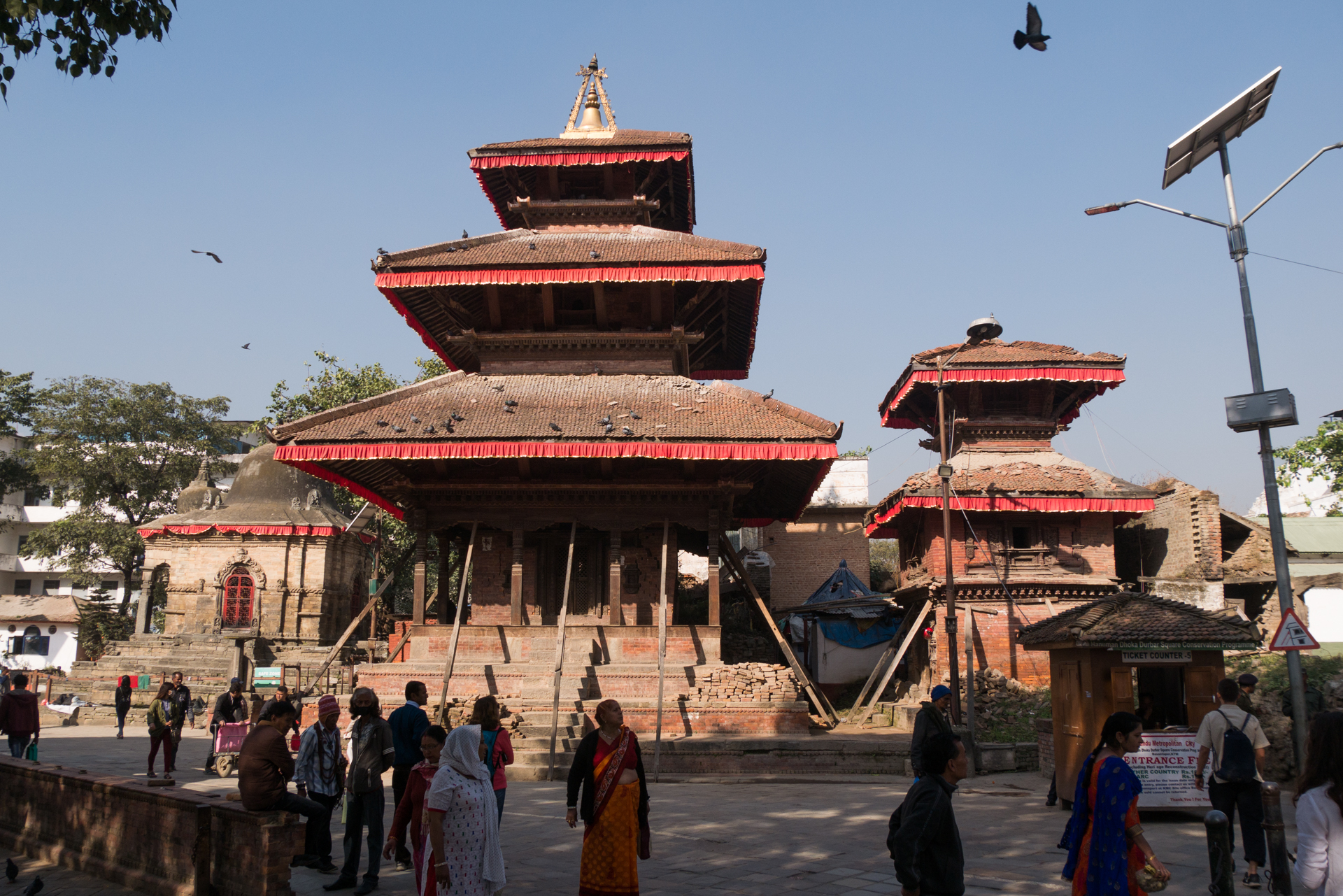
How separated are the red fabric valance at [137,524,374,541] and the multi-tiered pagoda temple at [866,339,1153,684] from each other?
20.1 meters

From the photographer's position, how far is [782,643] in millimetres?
18266

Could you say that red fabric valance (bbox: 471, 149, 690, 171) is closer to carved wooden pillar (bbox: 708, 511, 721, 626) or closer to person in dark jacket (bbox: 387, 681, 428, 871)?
carved wooden pillar (bbox: 708, 511, 721, 626)

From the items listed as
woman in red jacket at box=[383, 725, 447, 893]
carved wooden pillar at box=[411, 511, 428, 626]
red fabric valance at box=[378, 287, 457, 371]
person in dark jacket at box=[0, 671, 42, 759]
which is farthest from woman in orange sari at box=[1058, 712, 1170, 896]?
red fabric valance at box=[378, 287, 457, 371]

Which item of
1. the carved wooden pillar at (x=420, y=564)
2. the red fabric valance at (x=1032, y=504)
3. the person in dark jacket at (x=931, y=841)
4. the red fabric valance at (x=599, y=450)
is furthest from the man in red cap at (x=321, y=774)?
the red fabric valance at (x=1032, y=504)

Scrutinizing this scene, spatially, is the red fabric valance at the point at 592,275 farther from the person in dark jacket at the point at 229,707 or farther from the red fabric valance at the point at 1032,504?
the person in dark jacket at the point at 229,707

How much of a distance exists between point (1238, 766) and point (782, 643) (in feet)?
34.1

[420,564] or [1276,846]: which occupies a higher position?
[420,564]

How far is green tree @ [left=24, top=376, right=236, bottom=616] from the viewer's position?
153 ft

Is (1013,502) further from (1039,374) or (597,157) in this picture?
(597,157)

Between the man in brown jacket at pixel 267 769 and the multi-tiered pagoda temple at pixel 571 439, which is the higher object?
the multi-tiered pagoda temple at pixel 571 439

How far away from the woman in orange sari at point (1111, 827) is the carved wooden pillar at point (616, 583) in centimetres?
1379

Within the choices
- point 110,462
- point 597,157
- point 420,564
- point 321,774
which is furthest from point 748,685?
point 110,462

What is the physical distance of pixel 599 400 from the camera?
20188 mm

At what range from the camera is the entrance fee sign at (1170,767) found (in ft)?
35.8
